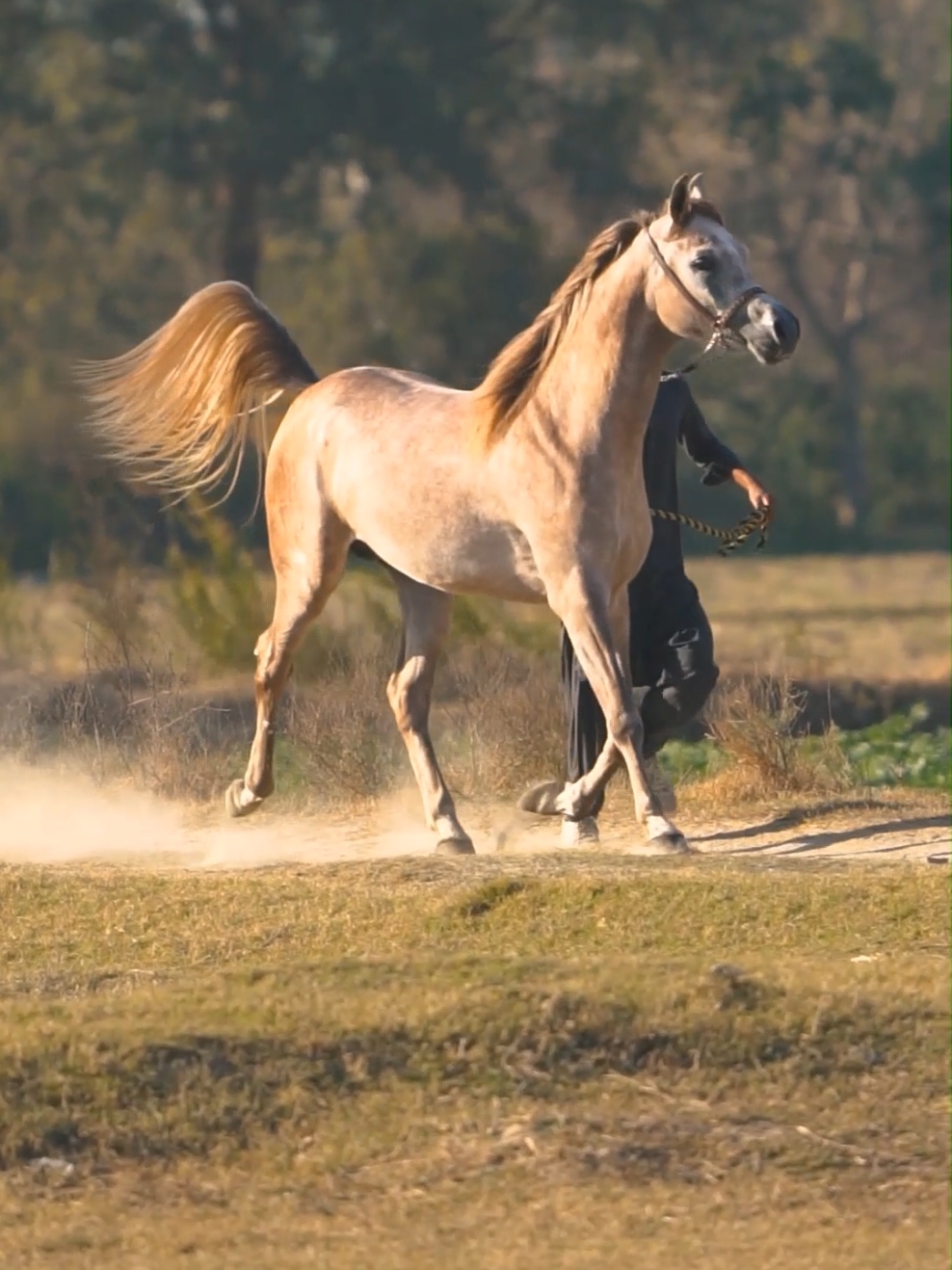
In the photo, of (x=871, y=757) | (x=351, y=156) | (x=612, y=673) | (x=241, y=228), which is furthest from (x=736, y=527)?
(x=241, y=228)

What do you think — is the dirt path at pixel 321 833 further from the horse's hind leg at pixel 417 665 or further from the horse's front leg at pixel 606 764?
the horse's hind leg at pixel 417 665

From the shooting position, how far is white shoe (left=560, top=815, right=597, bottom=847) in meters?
9.73

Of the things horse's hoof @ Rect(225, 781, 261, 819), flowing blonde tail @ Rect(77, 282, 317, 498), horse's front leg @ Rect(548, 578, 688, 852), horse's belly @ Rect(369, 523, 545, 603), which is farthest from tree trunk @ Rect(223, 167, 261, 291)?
horse's front leg @ Rect(548, 578, 688, 852)

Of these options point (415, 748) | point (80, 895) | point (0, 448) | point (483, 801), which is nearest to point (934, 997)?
point (80, 895)

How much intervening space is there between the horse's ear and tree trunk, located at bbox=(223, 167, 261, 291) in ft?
81.9

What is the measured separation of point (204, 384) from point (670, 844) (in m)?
2.97

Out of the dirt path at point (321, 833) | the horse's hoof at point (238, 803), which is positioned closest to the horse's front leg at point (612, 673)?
the dirt path at point (321, 833)

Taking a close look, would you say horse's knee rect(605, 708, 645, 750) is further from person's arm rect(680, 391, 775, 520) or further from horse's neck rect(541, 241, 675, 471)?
person's arm rect(680, 391, 775, 520)

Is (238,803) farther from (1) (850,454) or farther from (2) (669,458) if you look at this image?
(1) (850,454)

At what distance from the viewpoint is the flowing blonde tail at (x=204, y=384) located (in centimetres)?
1062

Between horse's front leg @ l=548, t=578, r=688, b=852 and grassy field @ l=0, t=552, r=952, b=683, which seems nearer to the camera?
horse's front leg @ l=548, t=578, r=688, b=852

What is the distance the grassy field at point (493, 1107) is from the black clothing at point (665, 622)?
7.63 feet

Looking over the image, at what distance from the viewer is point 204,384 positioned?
10.7 metres

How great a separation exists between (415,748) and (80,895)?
1883 millimetres
